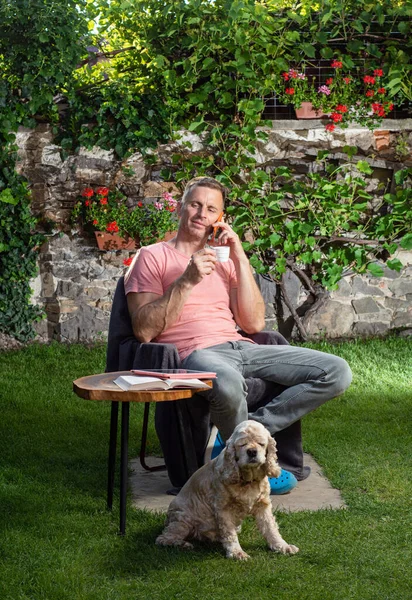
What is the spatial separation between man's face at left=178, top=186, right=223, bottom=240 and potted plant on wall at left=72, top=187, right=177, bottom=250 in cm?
276

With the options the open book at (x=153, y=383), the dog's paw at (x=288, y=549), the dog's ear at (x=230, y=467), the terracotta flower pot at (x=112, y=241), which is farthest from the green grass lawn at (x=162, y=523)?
the terracotta flower pot at (x=112, y=241)

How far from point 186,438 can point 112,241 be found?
10.8ft

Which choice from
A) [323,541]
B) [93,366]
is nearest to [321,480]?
[323,541]

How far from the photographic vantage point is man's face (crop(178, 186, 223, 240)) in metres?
3.55

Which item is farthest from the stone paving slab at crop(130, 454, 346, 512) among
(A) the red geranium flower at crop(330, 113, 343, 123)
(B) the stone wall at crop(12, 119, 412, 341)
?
(A) the red geranium flower at crop(330, 113, 343, 123)

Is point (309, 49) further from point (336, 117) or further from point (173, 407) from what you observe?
point (173, 407)

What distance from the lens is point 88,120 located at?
6.32m

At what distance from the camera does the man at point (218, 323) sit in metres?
3.24

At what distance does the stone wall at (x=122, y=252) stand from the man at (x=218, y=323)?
9.27 feet

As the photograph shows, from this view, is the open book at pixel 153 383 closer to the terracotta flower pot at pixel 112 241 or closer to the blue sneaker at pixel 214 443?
the blue sneaker at pixel 214 443

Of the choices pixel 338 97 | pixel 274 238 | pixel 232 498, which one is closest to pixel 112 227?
pixel 274 238

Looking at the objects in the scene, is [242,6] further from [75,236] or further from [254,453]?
[254,453]

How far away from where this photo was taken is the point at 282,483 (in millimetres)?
3336

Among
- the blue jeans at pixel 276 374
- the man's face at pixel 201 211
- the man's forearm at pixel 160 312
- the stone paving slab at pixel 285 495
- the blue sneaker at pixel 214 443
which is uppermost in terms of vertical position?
the man's face at pixel 201 211
